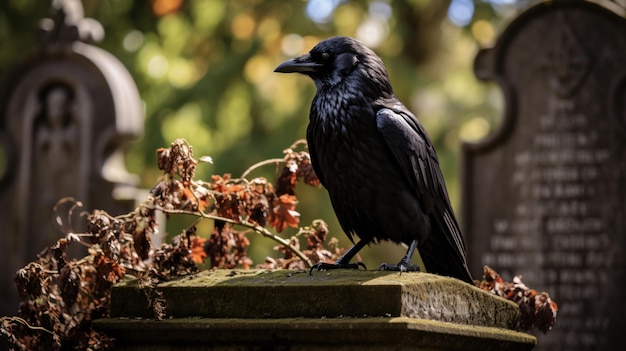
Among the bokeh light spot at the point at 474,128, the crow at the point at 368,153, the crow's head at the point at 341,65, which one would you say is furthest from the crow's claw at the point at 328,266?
the bokeh light spot at the point at 474,128

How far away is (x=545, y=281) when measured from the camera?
8234 millimetres

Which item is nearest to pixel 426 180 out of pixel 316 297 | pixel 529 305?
pixel 529 305

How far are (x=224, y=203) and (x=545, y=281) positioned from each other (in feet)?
14.4

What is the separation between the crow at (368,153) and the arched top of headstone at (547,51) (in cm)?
443

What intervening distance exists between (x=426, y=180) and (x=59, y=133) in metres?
6.27

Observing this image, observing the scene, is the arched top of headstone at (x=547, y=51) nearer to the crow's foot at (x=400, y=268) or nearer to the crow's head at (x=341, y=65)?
the crow's head at (x=341, y=65)

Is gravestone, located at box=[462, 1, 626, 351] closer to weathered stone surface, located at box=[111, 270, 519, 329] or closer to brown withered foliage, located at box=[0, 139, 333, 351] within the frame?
brown withered foliage, located at box=[0, 139, 333, 351]

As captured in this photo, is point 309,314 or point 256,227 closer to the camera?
point 309,314

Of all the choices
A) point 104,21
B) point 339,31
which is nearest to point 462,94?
point 339,31

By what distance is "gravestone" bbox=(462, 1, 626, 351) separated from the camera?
803 cm

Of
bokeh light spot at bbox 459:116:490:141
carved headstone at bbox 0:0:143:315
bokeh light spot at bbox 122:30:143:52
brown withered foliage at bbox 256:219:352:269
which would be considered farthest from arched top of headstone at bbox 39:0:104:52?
brown withered foliage at bbox 256:219:352:269

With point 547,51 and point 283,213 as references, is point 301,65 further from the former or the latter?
point 547,51

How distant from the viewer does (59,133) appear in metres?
9.91

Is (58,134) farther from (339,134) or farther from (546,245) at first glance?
(339,134)
